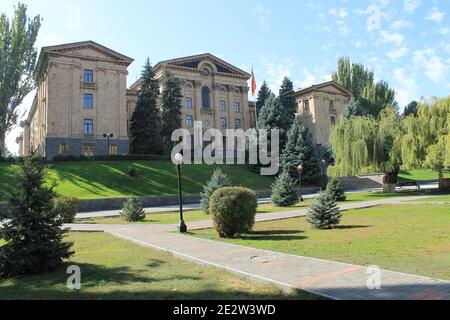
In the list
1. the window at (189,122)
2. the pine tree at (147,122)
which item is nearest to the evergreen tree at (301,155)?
the pine tree at (147,122)

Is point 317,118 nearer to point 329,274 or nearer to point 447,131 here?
point 447,131

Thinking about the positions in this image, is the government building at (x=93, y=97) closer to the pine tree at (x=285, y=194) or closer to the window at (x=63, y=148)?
the window at (x=63, y=148)

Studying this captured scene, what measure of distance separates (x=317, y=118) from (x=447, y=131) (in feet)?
142

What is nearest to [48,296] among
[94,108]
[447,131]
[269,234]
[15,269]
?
[15,269]

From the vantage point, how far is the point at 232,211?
1232cm

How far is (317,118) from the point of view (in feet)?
227

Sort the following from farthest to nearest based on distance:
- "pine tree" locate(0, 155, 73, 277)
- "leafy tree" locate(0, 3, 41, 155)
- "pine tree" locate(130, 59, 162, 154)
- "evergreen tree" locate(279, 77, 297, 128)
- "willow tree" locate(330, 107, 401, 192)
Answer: "evergreen tree" locate(279, 77, 297, 128) → "pine tree" locate(130, 59, 162, 154) → "leafy tree" locate(0, 3, 41, 155) → "willow tree" locate(330, 107, 401, 192) → "pine tree" locate(0, 155, 73, 277)

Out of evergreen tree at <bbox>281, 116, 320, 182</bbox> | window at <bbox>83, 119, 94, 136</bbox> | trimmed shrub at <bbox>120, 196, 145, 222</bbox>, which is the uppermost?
window at <bbox>83, 119, 94, 136</bbox>

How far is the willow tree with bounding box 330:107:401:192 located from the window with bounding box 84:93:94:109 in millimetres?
33838

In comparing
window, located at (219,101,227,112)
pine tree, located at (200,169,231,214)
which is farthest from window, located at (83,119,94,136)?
pine tree, located at (200,169,231,214)

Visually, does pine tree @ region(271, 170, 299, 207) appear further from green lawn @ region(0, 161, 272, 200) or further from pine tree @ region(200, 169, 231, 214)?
green lawn @ region(0, 161, 272, 200)

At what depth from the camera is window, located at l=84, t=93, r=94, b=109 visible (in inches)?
1998

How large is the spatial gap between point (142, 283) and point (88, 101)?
48453 millimetres

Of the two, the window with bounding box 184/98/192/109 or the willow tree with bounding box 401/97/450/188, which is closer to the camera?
the willow tree with bounding box 401/97/450/188
